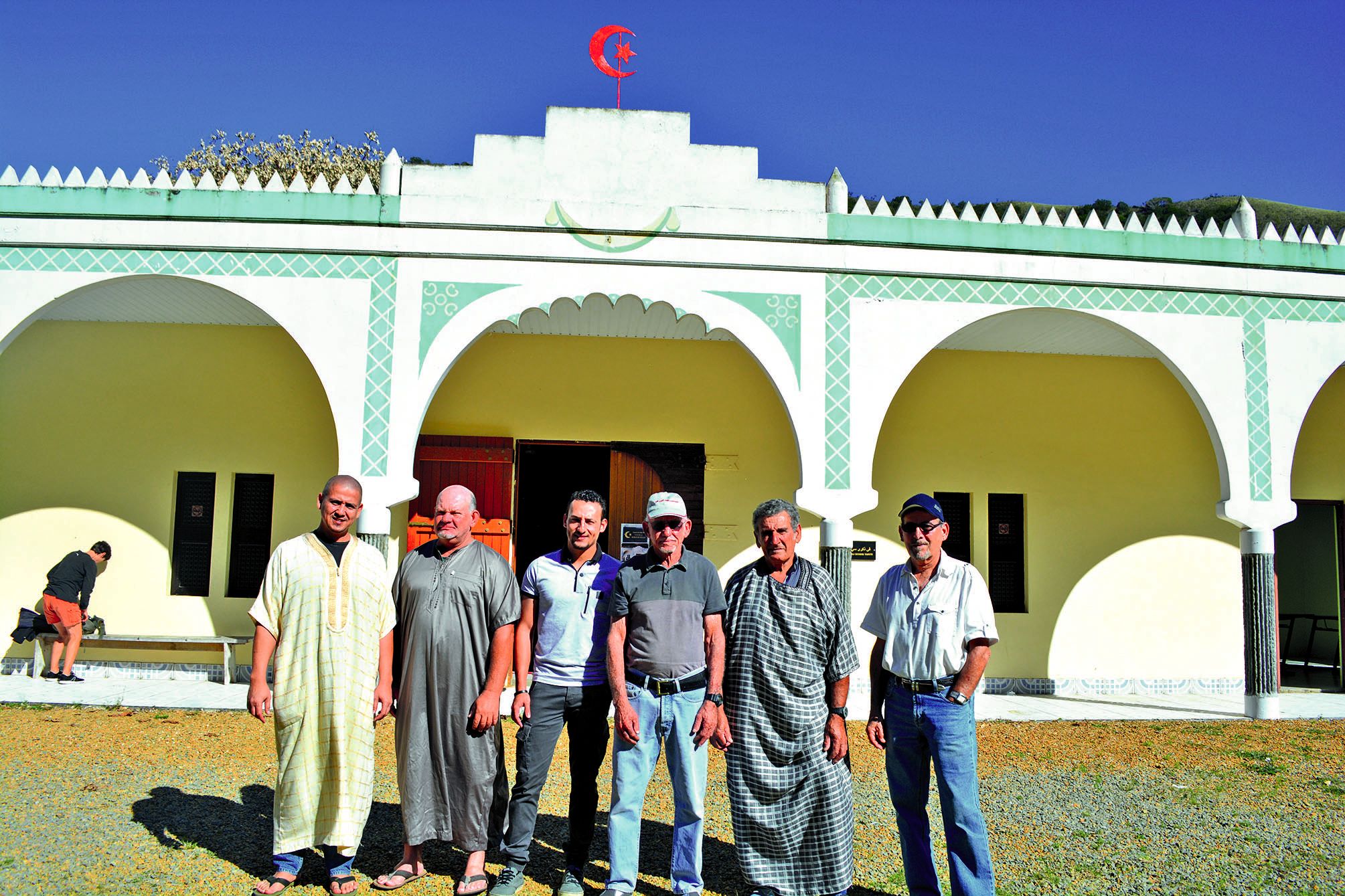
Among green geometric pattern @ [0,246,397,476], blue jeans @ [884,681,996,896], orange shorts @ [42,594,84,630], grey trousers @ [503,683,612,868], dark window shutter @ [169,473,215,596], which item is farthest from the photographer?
dark window shutter @ [169,473,215,596]

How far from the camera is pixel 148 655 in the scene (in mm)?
8633

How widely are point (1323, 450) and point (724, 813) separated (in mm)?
8148

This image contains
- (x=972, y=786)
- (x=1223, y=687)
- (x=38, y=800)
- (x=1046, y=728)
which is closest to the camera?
(x=972, y=786)

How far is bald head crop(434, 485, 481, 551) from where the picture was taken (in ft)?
12.5

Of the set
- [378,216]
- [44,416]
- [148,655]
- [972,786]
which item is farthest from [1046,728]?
[44,416]

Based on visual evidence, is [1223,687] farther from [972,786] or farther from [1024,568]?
[972,786]

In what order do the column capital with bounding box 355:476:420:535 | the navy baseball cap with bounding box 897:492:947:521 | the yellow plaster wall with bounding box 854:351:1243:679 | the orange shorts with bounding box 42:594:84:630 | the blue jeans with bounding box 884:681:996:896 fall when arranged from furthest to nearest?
the yellow plaster wall with bounding box 854:351:1243:679 < the orange shorts with bounding box 42:594:84:630 < the column capital with bounding box 355:476:420:535 < the navy baseball cap with bounding box 897:492:947:521 < the blue jeans with bounding box 884:681:996:896

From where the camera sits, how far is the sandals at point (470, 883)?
3621 millimetres

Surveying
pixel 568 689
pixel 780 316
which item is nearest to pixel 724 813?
pixel 568 689

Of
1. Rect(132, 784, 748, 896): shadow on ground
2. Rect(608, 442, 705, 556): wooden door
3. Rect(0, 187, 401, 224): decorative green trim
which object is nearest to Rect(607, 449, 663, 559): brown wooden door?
Rect(608, 442, 705, 556): wooden door

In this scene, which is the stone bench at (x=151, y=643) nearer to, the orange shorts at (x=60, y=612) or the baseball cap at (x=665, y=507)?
the orange shorts at (x=60, y=612)

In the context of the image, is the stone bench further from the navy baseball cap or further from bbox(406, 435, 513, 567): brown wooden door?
the navy baseball cap

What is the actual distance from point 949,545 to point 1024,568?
74 cm

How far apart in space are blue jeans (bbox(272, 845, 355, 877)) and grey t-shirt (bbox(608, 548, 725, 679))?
1.33 meters
